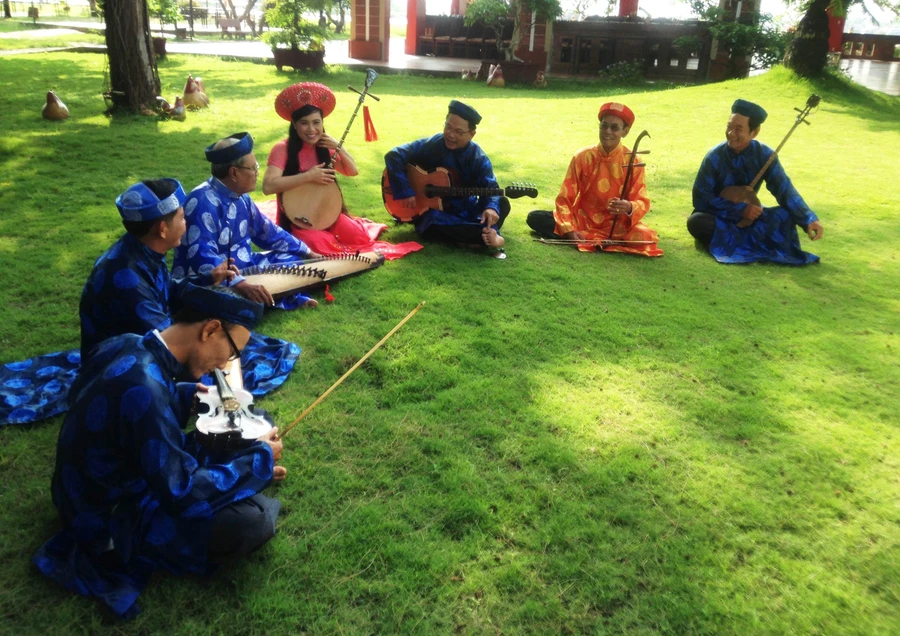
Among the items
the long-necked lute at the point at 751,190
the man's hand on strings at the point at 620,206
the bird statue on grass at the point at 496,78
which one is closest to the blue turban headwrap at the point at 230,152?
the man's hand on strings at the point at 620,206

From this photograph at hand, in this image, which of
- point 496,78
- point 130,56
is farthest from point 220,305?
point 496,78

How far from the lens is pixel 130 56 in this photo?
9.87 metres

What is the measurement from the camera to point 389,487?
3.03m

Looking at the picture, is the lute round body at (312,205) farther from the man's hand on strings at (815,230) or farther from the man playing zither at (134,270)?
the man's hand on strings at (815,230)

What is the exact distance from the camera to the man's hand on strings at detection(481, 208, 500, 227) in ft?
18.9

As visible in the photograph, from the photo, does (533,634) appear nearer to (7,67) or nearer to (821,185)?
(821,185)

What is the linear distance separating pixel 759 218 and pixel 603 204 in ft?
4.61

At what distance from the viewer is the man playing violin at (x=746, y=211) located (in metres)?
6.00

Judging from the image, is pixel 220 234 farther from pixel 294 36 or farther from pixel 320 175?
pixel 294 36

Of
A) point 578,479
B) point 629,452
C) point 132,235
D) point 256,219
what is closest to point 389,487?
point 578,479

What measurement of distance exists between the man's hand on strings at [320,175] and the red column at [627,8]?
1816 cm

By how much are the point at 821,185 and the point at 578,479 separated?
736cm

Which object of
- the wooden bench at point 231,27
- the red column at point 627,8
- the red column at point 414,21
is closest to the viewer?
the red column at point 627,8

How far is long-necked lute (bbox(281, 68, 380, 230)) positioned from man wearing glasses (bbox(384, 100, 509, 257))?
57 cm
